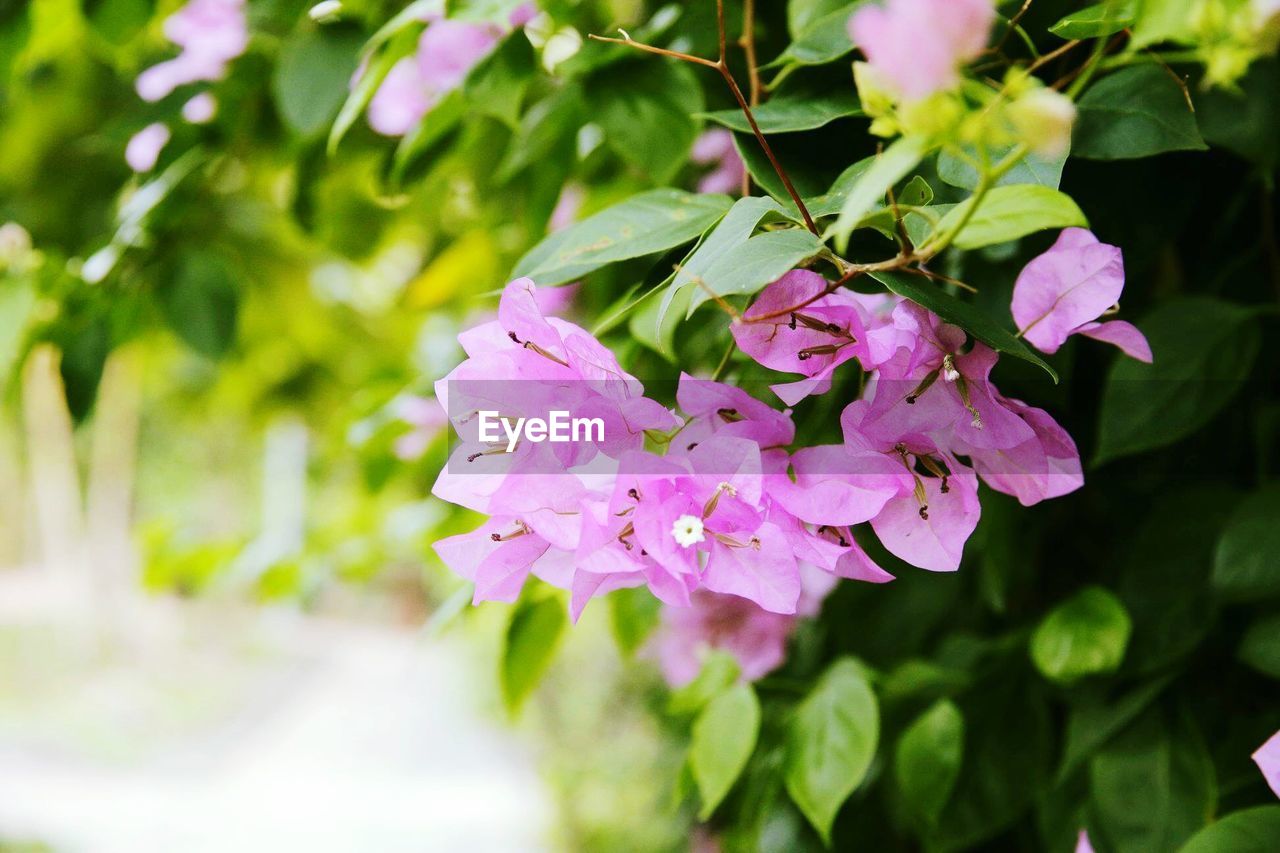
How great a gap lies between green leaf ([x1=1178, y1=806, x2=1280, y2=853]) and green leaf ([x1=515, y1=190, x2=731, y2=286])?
295 mm

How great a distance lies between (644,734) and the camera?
2.38 metres

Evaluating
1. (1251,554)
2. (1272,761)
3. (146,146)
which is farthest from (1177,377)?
(146,146)

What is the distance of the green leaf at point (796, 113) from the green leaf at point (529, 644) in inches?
11.8

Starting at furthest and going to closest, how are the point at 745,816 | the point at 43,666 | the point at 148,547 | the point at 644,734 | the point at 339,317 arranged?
the point at 43,666 < the point at 644,734 < the point at 339,317 < the point at 148,547 < the point at 745,816

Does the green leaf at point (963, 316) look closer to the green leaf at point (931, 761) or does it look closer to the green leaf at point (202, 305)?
the green leaf at point (931, 761)

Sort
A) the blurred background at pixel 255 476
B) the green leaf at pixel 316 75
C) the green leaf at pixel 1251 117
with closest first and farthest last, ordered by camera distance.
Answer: the green leaf at pixel 1251 117, the green leaf at pixel 316 75, the blurred background at pixel 255 476

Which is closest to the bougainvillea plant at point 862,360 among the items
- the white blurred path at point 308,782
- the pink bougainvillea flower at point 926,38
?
the pink bougainvillea flower at point 926,38

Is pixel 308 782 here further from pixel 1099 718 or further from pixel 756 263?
pixel 756 263

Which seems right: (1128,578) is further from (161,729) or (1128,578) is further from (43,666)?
(43,666)

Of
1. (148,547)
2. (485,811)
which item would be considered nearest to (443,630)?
(148,547)

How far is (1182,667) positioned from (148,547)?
3.07 feet

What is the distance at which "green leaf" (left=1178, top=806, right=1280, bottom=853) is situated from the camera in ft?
1.13

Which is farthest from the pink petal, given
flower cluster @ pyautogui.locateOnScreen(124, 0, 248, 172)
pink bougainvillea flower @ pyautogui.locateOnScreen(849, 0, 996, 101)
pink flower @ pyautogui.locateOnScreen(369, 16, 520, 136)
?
flower cluster @ pyautogui.locateOnScreen(124, 0, 248, 172)

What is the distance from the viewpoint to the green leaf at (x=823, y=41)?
319 mm
